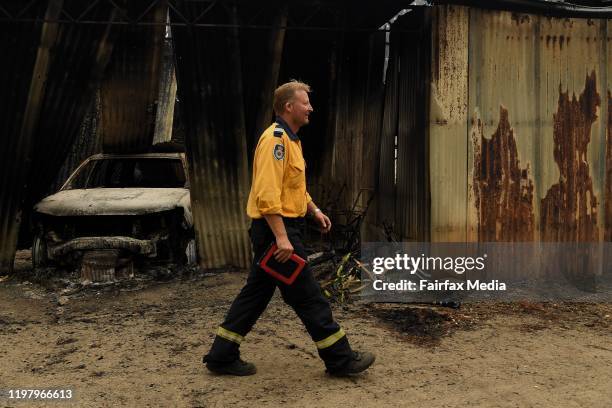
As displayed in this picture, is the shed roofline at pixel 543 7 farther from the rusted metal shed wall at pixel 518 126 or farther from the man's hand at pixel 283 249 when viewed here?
the man's hand at pixel 283 249

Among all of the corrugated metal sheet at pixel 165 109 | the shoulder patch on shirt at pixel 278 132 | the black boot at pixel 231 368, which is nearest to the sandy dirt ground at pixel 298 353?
the black boot at pixel 231 368

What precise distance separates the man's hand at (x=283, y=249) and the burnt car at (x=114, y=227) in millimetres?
3700

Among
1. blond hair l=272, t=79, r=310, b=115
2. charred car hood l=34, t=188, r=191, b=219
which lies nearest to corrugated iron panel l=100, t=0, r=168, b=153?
charred car hood l=34, t=188, r=191, b=219

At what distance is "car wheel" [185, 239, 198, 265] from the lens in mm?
7168

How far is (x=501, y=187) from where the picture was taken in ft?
19.1

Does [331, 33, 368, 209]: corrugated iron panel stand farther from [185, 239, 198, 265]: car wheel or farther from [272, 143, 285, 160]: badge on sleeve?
[272, 143, 285, 160]: badge on sleeve

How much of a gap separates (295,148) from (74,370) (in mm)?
2208

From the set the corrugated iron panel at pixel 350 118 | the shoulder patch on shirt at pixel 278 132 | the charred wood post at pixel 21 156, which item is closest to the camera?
the shoulder patch on shirt at pixel 278 132

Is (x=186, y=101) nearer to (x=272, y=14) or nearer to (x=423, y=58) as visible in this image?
(x=272, y=14)

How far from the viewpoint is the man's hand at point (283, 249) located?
312cm

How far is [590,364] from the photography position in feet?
12.2

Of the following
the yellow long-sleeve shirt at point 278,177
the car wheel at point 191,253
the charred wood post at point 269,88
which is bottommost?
the car wheel at point 191,253

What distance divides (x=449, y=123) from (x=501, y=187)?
3.01 feet

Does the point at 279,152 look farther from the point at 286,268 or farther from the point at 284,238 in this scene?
the point at 286,268
